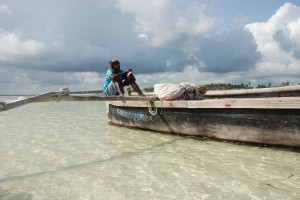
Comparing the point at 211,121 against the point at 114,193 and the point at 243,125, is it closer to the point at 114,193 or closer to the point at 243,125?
the point at 243,125

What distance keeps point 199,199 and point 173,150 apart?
2005 mm

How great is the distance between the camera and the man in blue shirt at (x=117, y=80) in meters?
6.94

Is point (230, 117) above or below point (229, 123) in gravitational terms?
above

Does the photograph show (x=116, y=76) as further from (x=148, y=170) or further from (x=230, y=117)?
(x=148, y=170)

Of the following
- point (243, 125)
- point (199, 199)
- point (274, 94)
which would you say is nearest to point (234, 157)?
point (243, 125)

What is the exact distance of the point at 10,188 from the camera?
10.5ft

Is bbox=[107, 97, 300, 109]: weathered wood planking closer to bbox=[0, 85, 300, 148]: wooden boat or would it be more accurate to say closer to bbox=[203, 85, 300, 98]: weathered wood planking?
bbox=[0, 85, 300, 148]: wooden boat

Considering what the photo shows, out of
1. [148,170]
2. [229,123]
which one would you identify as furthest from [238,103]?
[148,170]

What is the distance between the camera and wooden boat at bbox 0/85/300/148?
4043 millimetres

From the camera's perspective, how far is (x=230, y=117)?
4.71m

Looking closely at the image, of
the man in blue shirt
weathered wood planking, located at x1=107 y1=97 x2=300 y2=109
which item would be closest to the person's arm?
the man in blue shirt

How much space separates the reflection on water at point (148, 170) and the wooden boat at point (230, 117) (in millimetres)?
195

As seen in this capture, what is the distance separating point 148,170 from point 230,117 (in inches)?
71.0

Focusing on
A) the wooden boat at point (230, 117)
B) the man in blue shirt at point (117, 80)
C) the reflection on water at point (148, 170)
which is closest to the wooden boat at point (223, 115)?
the wooden boat at point (230, 117)
